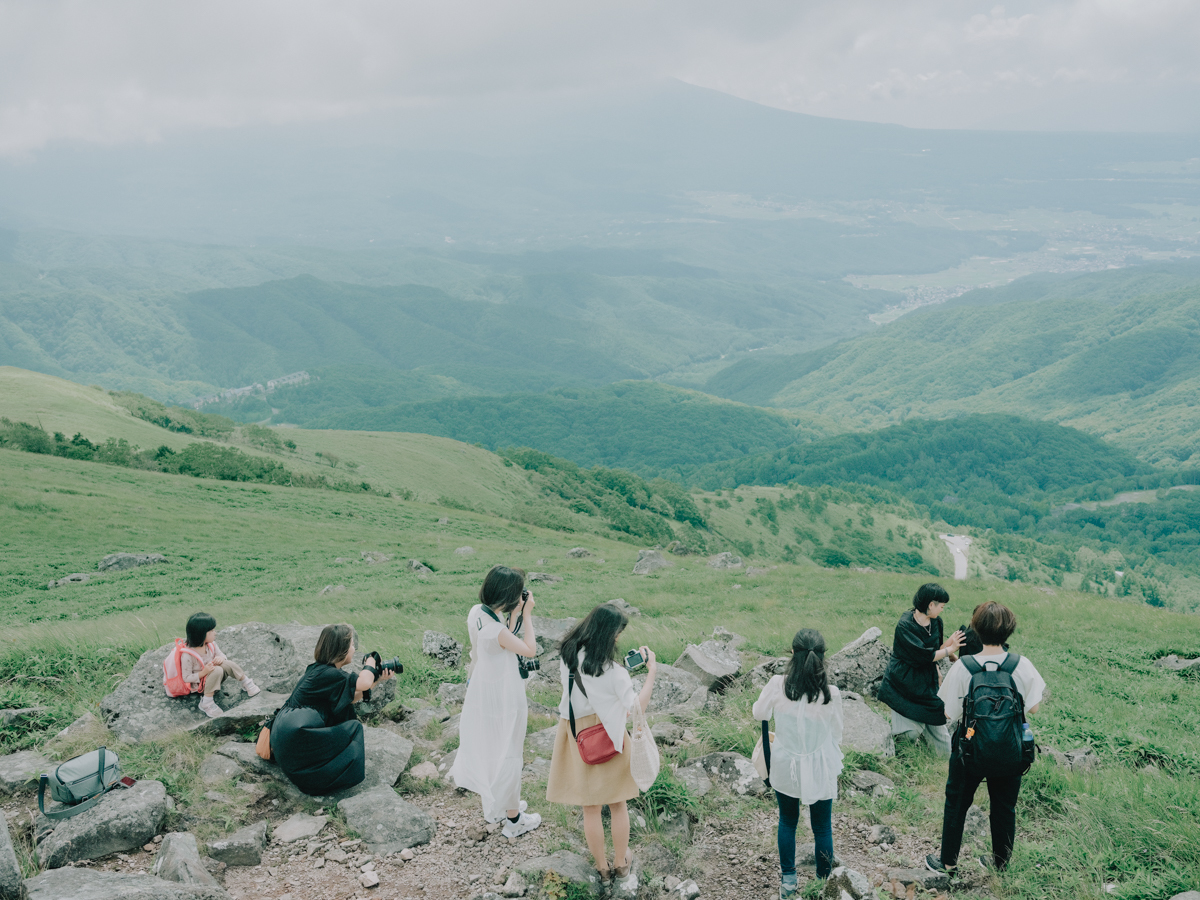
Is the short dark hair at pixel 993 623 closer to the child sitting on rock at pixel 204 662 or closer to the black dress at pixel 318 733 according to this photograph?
the black dress at pixel 318 733

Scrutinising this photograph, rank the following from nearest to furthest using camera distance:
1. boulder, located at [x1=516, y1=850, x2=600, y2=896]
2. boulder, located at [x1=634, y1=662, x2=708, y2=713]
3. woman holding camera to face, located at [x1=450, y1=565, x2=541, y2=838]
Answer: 1. boulder, located at [x1=516, y1=850, x2=600, y2=896]
2. woman holding camera to face, located at [x1=450, y1=565, x2=541, y2=838]
3. boulder, located at [x1=634, y1=662, x2=708, y2=713]

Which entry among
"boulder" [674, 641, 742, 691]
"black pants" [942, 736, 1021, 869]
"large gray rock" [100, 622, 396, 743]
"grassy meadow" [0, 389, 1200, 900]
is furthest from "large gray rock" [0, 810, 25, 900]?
"boulder" [674, 641, 742, 691]

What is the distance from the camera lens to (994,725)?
5422 millimetres

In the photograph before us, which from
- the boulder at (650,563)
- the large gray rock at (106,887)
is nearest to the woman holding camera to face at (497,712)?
the large gray rock at (106,887)

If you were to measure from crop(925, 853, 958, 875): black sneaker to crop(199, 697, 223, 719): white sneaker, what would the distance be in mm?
7672

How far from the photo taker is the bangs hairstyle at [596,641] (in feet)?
18.0

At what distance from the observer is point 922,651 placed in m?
7.69

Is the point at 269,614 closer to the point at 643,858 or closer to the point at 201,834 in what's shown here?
the point at 201,834

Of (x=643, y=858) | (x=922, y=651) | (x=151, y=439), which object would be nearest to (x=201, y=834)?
(x=643, y=858)

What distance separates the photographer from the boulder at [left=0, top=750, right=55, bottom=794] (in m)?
6.80

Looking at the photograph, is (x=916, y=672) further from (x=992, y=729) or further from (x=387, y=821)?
(x=387, y=821)

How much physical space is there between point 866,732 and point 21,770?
9.22m

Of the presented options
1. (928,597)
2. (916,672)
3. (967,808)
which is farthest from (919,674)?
(967,808)

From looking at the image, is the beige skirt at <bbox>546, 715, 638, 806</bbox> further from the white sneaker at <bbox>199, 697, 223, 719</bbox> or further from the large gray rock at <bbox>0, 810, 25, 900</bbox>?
the white sneaker at <bbox>199, 697, 223, 719</bbox>
